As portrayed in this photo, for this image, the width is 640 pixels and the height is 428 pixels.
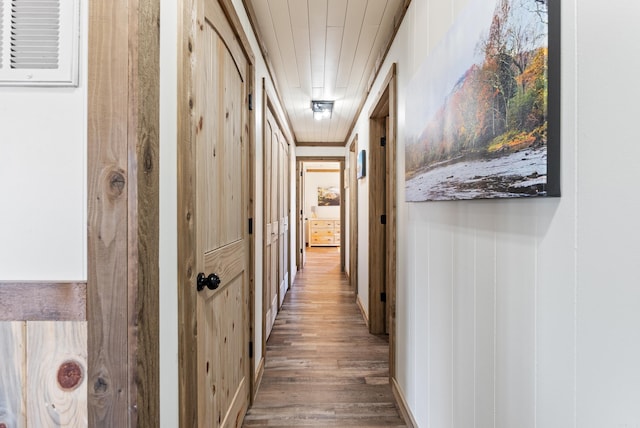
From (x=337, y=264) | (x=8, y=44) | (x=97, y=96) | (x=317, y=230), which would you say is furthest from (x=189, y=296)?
(x=317, y=230)

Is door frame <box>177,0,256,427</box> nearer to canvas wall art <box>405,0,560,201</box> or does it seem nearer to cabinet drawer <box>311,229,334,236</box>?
canvas wall art <box>405,0,560,201</box>

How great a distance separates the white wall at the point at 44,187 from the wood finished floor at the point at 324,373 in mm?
1488

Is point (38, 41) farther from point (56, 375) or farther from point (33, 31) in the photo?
point (56, 375)

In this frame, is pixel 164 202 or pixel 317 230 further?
pixel 317 230

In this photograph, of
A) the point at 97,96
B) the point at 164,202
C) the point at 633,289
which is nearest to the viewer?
the point at 633,289

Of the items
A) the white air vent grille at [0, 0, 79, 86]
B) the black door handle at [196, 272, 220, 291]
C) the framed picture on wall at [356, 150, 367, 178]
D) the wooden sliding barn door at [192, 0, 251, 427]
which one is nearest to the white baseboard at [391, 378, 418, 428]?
the wooden sliding barn door at [192, 0, 251, 427]

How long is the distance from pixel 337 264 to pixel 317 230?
324 cm

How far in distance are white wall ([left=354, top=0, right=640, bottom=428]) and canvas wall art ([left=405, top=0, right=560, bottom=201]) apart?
4 cm

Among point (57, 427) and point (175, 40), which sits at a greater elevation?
point (175, 40)

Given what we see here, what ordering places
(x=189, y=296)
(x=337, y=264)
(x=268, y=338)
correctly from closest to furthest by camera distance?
1. (x=189, y=296)
2. (x=268, y=338)
3. (x=337, y=264)

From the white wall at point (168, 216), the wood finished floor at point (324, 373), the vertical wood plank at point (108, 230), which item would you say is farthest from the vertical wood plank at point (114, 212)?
the wood finished floor at point (324, 373)

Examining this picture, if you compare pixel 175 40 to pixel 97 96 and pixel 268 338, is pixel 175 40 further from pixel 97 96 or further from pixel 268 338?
pixel 268 338

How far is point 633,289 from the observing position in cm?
53

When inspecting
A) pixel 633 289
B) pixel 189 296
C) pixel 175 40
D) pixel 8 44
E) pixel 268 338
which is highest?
pixel 175 40
